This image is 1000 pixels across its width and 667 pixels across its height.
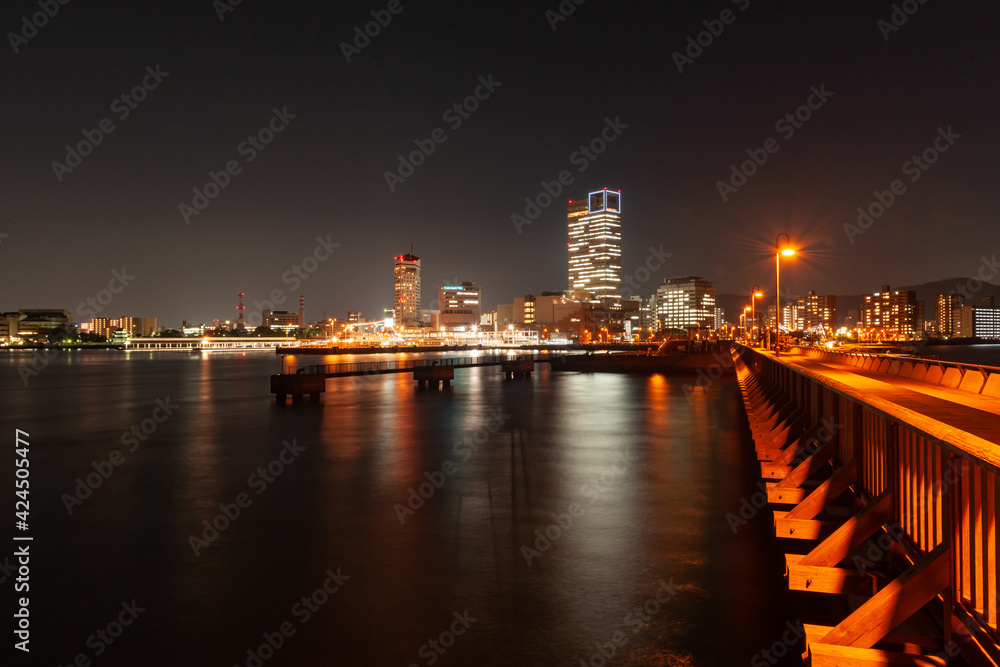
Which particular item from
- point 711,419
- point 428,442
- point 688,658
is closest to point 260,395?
point 428,442

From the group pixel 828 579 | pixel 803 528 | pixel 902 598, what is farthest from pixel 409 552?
pixel 902 598

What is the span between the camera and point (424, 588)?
32.9ft

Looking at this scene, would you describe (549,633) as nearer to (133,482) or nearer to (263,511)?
(263,511)

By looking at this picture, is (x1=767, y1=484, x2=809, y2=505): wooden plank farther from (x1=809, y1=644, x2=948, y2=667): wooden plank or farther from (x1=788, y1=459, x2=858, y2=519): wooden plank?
(x1=809, y1=644, x2=948, y2=667): wooden plank

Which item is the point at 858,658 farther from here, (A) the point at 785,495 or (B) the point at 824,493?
(A) the point at 785,495

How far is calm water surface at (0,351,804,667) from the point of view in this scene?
844 centimetres

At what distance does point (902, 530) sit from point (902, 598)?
7.29 ft

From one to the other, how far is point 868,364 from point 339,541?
1664cm

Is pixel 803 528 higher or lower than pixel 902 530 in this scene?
lower

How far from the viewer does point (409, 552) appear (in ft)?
38.9

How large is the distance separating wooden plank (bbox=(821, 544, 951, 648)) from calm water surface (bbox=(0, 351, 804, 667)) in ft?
12.0

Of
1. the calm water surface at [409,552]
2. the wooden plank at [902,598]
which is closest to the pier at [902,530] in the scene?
the wooden plank at [902,598]

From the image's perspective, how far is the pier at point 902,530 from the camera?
4363mm

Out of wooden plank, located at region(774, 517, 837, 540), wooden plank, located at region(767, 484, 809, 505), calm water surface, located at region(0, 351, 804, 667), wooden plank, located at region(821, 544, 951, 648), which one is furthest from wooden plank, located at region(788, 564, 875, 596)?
wooden plank, located at region(767, 484, 809, 505)
